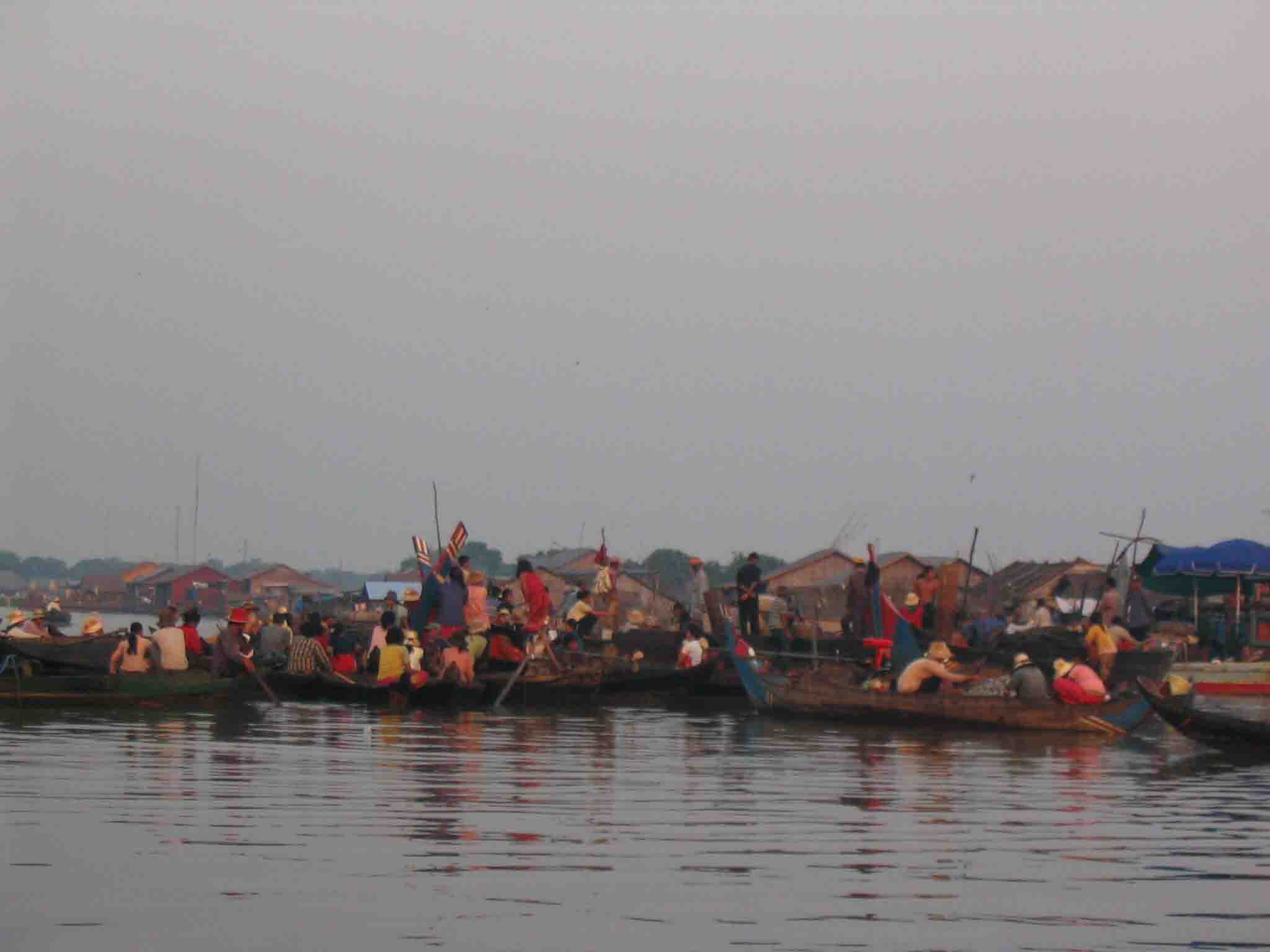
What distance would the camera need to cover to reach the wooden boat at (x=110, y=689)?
1798 cm

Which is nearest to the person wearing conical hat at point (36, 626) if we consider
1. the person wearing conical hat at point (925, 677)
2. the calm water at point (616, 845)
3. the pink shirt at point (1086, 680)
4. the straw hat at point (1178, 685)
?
the calm water at point (616, 845)

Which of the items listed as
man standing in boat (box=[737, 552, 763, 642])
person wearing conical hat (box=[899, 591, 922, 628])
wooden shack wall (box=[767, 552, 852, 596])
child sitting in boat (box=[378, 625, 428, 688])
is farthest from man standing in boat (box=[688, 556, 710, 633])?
wooden shack wall (box=[767, 552, 852, 596])

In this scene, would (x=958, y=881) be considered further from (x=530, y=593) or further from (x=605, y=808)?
(x=530, y=593)

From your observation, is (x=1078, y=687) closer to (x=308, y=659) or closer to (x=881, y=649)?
(x=881, y=649)

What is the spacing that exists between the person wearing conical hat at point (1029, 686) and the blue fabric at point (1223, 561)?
10.4m

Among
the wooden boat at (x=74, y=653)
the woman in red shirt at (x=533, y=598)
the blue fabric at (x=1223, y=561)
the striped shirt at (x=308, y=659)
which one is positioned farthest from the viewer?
the blue fabric at (x=1223, y=561)

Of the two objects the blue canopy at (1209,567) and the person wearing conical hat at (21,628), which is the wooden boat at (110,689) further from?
the blue canopy at (1209,567)

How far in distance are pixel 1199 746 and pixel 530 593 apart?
842 centimetres

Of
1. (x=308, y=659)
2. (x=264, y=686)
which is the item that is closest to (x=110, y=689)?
(x=264, y=686)

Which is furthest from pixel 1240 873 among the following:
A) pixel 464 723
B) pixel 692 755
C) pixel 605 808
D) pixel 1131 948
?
pixel 464 723

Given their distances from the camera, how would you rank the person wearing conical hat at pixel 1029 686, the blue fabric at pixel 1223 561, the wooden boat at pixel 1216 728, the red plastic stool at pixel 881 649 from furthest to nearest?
the blue fabric at pixel 1223 561 → the red plastic stool at pixel 881 649 → the person wearing conical hat at pixel 1029 686 → the wooden boat at pixel 1216 728

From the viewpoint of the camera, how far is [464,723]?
1762 cm

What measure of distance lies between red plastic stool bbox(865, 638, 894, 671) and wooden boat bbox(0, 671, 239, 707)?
22.9ft

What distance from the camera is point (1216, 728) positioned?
14969 mm
